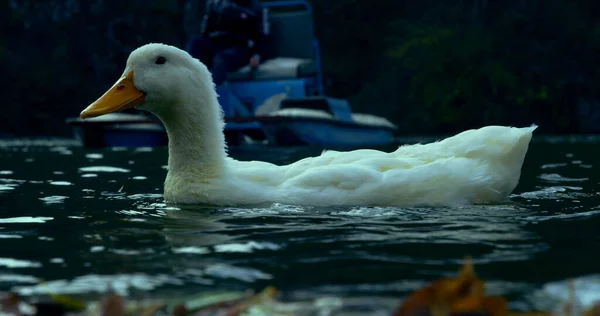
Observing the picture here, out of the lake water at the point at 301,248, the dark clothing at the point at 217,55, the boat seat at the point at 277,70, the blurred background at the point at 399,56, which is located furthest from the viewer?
the blurred background at the point at 399,56

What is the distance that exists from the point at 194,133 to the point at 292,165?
635 millimetres

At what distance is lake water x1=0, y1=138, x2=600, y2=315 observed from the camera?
92.7 inches

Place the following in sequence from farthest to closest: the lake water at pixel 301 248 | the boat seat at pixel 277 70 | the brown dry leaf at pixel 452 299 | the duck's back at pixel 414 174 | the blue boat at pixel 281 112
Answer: the boat seat at pixel 277 70, the blue boat at pixel 281 112, the duck's back at pixel 414 174, the lake water at pixel 301 248, the brown dry leaf at pixel 452 299

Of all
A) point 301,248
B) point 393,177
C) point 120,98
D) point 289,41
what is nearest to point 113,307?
point 301,248

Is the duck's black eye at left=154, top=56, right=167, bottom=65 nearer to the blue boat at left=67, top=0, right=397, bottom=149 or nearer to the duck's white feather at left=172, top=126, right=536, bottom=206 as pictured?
the duck's white feather at left=172, top=126, right=536, bottom=206

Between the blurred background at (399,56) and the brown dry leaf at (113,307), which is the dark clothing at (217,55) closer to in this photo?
the blurred background at (399,56)

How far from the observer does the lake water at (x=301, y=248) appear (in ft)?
7.73

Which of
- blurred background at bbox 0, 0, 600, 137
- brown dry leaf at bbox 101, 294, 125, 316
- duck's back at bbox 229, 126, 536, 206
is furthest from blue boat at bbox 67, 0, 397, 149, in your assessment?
brown dry leaf at bbox 101, 294, 125, 316

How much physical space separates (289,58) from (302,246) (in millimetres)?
13079

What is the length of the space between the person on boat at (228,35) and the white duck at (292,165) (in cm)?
956

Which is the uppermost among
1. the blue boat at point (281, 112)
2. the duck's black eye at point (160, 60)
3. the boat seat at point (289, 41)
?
the boat seat at point (289, 41)

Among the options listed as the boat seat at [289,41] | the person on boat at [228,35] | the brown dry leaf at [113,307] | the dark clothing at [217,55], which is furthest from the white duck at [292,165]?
the boat seat at [289,41]

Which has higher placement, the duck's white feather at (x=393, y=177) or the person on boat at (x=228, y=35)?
the person on boat at (x=228, y=35)

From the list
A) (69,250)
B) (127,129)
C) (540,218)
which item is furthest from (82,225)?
(127,129)
